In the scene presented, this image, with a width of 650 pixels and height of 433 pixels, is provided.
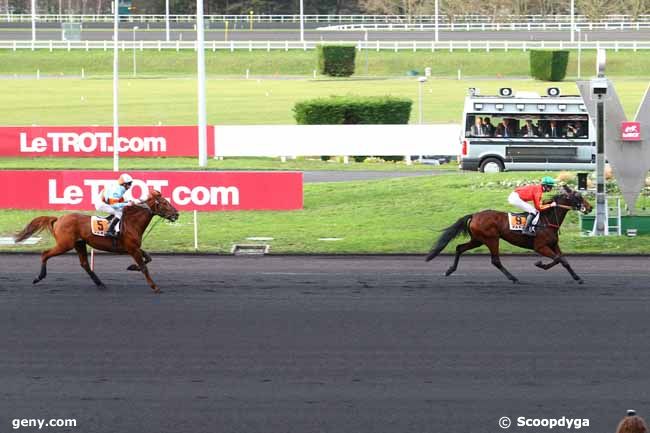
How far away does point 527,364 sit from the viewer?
12.8 meters

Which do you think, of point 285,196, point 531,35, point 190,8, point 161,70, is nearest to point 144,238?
point 285,196

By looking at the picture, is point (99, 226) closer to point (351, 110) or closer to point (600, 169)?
point (600, 169)

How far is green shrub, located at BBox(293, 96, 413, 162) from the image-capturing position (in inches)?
1570

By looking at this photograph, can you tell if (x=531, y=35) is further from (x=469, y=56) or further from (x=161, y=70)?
(x=161, y=70)

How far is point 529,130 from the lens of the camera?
32.2 m

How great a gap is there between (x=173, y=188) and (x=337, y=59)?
147ft

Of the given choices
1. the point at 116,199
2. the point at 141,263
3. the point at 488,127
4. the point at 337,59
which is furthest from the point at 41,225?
the point at 337,59

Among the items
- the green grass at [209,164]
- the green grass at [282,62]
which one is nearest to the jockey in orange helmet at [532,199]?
the green grass at [209,164]

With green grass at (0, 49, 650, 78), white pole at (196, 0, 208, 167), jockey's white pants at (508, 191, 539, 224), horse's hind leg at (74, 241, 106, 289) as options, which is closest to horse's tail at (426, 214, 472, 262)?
jockey's white pants at (508, 191, 539, 224)

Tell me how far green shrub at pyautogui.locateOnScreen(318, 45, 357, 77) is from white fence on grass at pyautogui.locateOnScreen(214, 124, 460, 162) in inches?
1199

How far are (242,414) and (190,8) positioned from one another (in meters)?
96.3

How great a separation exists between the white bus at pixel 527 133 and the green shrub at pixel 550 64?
1258 inches

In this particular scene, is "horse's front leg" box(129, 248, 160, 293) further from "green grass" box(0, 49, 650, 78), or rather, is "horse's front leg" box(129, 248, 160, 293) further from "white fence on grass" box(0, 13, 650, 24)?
"white fence on grass" box(0, 13, 650, 24)

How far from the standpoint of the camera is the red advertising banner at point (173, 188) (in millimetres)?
23156
